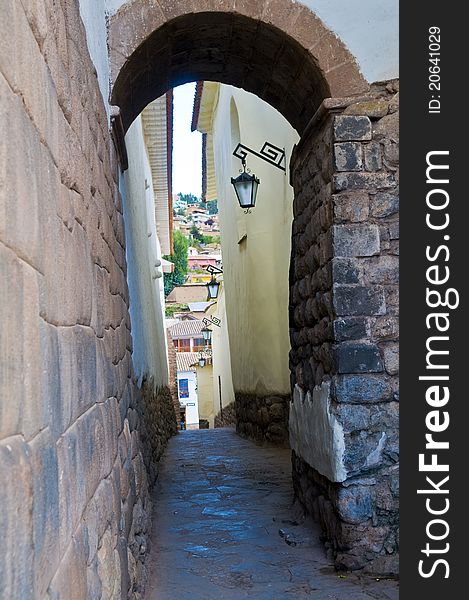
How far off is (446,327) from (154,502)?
2851 millimetres

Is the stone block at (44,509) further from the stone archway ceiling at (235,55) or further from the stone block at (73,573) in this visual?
the stone archway ceiling at (235,55)

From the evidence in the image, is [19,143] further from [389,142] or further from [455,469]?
[389,142]

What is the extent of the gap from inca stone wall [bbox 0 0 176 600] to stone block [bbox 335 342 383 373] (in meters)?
1.34

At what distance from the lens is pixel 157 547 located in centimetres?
398

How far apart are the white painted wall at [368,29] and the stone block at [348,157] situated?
435mm

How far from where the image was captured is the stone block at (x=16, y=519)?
0.96 metres

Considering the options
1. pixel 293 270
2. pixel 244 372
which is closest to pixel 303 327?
pixel 293 270

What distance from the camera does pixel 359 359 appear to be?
143 inches

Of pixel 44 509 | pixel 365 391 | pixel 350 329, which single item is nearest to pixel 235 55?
pixel 350 329

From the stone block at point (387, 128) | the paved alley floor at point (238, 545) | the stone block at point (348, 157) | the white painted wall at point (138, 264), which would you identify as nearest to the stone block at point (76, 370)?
the paved alley floor at point (238, 545)

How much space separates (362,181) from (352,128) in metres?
0.30

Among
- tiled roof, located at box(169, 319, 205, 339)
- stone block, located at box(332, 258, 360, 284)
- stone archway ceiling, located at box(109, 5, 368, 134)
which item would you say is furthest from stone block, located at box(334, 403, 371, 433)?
tiled roof, located at box(169, 319, 205, 339)

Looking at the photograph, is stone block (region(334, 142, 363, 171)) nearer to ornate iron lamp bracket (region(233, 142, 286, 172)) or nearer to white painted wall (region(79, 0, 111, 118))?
white painted wall (region(79, 0, 111, 118))

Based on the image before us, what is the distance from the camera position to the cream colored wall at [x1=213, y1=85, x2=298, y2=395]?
7.87 m
